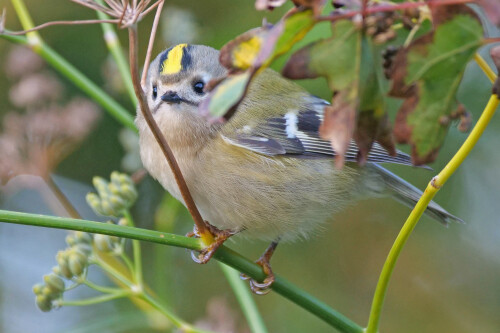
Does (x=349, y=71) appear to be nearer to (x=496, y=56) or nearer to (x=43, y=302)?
(x=496, y=56)

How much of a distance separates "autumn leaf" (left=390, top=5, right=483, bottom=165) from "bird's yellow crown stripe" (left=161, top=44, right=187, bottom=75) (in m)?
1.56

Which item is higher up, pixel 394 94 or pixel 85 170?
pixel 394 94

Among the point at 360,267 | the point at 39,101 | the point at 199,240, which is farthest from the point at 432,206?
the point at 39,101

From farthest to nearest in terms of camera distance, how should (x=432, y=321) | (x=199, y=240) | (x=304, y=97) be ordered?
(x=432, y=321)
(x=304, y=97)
(x=199, y=240)

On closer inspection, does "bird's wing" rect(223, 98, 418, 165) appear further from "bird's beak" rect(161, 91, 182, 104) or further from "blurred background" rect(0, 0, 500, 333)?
"blurred background" rect(0, 0, 500, 333)

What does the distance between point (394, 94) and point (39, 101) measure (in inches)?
76.5

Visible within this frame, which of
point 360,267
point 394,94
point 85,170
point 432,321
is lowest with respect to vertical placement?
point 432,321

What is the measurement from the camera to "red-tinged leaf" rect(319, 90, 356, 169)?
2.81ft

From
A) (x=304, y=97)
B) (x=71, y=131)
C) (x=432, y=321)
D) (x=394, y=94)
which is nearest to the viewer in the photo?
(x=394, y=94)

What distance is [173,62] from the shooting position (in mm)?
A: 2436

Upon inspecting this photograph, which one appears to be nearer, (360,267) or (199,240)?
(199,240)

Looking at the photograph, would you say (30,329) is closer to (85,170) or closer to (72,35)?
(85,170)

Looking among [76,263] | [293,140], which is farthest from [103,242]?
[293,140]

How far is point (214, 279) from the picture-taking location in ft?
12.6
